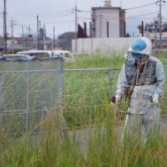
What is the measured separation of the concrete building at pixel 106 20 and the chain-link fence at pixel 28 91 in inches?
1695

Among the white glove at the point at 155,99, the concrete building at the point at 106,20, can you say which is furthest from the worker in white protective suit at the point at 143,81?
the concrete building at the point at 106,20

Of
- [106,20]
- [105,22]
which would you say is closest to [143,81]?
[106,20]

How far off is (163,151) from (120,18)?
47524mm

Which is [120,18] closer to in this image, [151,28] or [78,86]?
[151,28]

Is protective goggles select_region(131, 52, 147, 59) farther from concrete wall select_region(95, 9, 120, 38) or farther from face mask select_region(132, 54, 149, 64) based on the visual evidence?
concrete wall select_region(95, 9, 120, 38)

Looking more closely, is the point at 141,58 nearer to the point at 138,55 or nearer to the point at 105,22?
the point at 138,55

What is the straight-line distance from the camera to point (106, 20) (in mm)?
51531

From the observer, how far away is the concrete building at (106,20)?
52013 millimetres

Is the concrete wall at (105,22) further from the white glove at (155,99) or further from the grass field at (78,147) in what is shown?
the grass field at (78,147)

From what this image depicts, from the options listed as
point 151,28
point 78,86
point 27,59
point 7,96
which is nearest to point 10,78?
point 7,96

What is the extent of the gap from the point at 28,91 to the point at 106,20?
45647mm

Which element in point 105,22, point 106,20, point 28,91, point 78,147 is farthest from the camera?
point 105,22

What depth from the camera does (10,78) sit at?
6594 mm

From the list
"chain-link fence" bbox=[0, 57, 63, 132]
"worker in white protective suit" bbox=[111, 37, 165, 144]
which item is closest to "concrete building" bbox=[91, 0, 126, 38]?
"chain-link fence" bbox=[0, 57, 63, 132]
